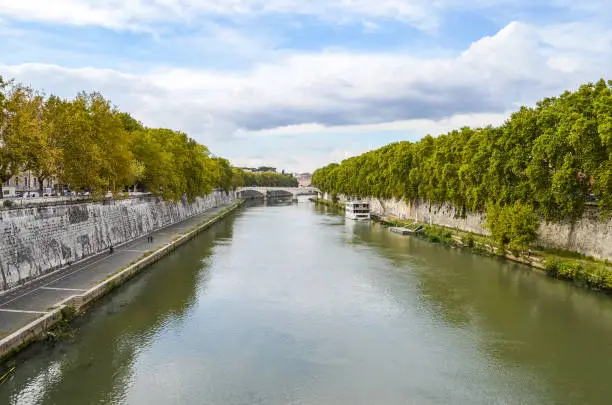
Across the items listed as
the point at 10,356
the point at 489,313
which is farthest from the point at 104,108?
the point at 489,313

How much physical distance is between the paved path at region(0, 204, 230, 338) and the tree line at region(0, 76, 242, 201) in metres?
5.80

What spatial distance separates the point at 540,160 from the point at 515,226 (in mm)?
5270

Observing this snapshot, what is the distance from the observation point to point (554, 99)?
121 ft

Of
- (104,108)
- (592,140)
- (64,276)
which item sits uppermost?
(104,108)

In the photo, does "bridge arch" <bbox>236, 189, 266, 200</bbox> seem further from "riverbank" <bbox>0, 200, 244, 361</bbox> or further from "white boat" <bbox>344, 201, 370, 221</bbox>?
"riverbank" <bbox>0, 200, 244, 361</bbox>

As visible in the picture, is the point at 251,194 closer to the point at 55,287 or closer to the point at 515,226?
the point at 515,226

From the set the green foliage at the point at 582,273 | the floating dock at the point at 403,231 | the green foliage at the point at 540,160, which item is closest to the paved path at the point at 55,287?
the green foliage at the point at 582,273

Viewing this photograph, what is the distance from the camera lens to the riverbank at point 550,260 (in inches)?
1092

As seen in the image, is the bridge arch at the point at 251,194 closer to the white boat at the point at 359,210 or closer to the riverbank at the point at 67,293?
the white boat at the point at 359,210

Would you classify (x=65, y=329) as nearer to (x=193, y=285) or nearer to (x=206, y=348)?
(x=206, y=348)

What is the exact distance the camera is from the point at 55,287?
22875 millimetres

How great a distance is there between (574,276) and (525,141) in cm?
1234

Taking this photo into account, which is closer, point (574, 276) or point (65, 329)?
point (65, 329)

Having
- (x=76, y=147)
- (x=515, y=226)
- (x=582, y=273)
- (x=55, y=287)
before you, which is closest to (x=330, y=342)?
(x=55, y=287)
